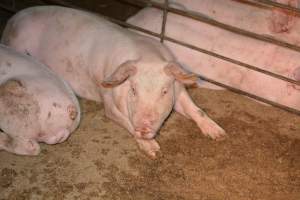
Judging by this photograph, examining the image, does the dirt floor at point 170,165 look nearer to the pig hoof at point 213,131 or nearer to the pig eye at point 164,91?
Answer: the pig hoof at point 213,131

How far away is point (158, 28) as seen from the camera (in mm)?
4117

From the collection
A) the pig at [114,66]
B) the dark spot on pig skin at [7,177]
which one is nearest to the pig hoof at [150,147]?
the pig at [114,66]

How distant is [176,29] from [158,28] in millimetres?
156

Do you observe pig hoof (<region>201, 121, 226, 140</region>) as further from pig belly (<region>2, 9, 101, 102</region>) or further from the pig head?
pig belly (<region>2, 9, 101, 102</region>)

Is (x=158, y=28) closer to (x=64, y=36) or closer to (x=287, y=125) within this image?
(x=64, y=36)

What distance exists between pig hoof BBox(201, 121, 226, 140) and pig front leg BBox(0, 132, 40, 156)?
120cm

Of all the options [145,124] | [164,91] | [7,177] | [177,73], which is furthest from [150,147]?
[7,177]

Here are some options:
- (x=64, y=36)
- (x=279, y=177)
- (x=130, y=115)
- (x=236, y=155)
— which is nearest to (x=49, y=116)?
(x=130, y=115)

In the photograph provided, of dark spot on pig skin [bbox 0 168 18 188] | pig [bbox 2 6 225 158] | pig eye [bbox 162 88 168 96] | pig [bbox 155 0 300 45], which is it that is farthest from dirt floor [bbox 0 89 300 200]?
pig [bbox 155 0 300 45]

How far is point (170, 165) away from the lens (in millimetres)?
3229

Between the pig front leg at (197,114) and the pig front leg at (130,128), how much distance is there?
0.39m

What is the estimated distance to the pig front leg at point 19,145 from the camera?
3.14m

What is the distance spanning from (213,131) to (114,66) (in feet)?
2.82

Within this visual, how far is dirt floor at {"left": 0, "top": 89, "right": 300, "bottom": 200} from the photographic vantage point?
3.01 m
